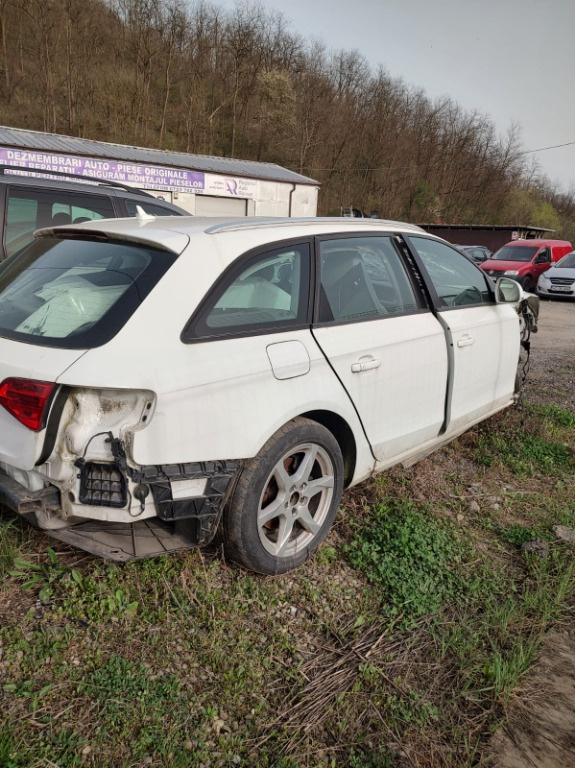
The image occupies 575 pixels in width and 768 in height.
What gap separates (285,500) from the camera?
2.67 metres

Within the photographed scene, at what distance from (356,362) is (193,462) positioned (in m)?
1.08

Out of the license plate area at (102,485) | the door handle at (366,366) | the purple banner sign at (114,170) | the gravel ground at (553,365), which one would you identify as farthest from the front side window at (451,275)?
the purple banner sign at (114,170)

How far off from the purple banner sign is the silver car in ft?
42.9

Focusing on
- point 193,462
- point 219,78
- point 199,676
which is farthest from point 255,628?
point 219,78

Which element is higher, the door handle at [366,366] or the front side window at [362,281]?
the front side window at [362,281]

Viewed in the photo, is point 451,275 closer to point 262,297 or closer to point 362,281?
point 362,281

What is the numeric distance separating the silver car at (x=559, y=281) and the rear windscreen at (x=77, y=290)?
700 inches

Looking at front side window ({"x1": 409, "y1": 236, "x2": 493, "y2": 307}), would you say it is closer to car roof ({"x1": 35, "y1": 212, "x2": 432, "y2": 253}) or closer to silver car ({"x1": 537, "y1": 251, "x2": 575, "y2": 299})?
car roof ({"x1": 35, "y1": 212, "x2": 432, "y2": 253})

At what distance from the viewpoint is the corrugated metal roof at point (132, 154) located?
57.7ft

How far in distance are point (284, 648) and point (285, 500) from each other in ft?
2.11

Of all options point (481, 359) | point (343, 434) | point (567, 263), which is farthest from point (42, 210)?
point (567, 263)

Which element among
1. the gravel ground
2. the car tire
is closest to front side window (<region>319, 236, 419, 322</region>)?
the car tire

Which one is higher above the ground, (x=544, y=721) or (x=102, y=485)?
(x=102, y=485)

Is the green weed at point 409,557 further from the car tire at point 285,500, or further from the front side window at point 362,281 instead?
the front side window at point 362,281
